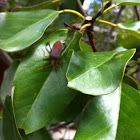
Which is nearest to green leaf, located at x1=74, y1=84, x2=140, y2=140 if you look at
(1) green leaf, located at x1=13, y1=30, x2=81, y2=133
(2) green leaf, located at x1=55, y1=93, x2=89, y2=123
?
(1) green leaf, located at x1=13, y1=30, x2=81, y2=133

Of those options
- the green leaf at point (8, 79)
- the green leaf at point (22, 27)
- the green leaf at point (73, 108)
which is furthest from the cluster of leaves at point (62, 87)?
the green leaf at point (8, 79)

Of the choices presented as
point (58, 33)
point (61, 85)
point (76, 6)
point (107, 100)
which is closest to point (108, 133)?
point (107, 100)

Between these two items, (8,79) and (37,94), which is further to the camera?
(8,79)

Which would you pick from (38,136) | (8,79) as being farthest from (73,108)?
(8,79)

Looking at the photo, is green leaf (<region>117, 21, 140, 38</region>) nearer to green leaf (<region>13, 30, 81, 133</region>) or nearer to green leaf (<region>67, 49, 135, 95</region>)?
green leaf (<region>67, 49, 135, 95</region>)

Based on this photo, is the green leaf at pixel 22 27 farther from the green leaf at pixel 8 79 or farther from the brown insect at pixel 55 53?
the green leaf at pixel 8 79

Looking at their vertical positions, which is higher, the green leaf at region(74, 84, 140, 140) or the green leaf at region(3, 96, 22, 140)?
the green leaf at region(3, 96, 22, 140)

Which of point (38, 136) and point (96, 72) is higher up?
point (96, 72)

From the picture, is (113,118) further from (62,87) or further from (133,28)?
(133,28)
